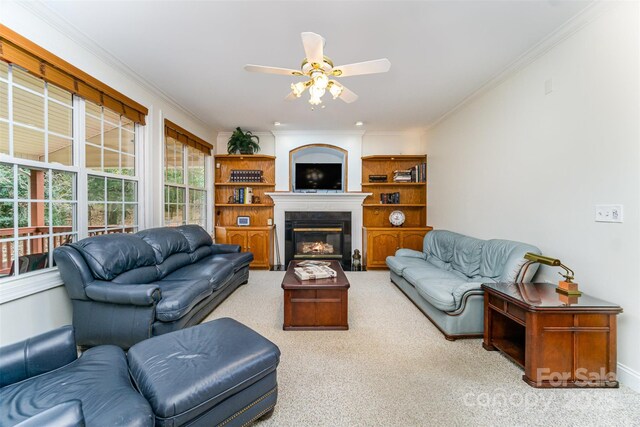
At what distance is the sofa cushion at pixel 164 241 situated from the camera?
292 centimetres

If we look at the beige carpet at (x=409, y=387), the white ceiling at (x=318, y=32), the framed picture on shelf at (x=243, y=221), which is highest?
the white ceiling at (x=318, y=32)

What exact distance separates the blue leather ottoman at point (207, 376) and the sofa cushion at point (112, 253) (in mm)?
1086

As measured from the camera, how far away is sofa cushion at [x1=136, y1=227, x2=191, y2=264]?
115 inches

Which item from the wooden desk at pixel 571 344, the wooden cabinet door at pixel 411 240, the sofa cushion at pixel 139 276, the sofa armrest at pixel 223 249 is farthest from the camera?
the wooden cabinet door at pixel 411 240

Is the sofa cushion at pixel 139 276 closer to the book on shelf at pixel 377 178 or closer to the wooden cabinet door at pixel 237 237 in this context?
the wooden cabinet door at pixel 237 237

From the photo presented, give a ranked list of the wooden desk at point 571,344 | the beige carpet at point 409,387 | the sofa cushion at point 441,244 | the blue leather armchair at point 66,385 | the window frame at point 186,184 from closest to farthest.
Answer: the blue leather armchair at point 66,385 < the beige carpet at point 409,387 < the wooden desk at point 571,344 < the sofa cushion at point 441,244 < the window frame at point 186,184

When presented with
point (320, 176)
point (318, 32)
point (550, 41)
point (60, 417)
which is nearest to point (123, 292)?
point (60, 417)

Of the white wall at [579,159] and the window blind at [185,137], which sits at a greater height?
the window blind at [185,137]

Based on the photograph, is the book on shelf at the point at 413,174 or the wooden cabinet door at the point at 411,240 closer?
the wooden cabinet door at the point at 411,240

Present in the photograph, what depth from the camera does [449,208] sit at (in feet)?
14.1

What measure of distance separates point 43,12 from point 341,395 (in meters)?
3.57

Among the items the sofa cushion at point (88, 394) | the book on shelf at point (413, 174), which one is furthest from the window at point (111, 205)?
the book on shelf at point (413, 174)

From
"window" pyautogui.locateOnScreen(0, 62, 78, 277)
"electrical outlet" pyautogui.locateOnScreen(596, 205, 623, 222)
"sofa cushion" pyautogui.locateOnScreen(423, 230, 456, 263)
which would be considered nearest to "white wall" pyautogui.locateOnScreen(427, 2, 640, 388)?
"electrical outlet" pyautogui.locateOnScreen(596, 205, 623, 222)

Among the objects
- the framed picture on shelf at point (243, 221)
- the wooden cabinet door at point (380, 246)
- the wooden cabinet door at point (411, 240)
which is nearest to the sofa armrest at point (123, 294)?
the framed picture on shelf at point (243, 221)
